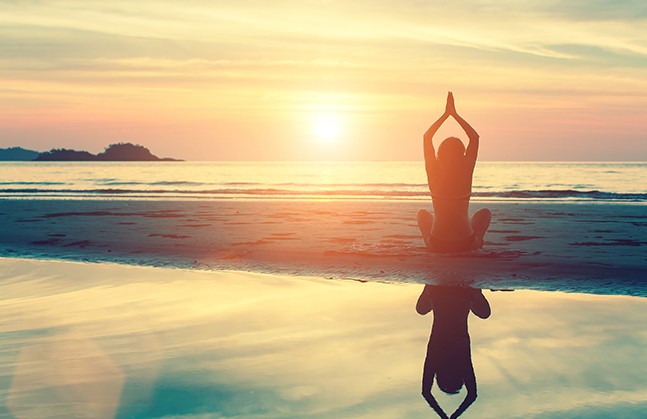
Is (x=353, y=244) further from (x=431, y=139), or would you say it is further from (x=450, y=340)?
(x=450, y=340)

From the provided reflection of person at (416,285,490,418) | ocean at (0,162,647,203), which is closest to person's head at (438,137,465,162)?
reflection of person at (416,285,490,418)

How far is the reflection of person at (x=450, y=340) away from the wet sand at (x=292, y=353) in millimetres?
100

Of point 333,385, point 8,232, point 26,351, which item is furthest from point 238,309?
point 8,232

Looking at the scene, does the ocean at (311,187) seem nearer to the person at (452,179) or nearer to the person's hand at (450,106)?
the person at (452,179)

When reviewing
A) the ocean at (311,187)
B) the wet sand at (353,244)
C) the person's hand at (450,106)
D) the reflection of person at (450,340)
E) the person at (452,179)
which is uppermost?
the person's hand at (450,106)

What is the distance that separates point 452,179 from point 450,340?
18.7ft

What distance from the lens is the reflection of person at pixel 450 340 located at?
536 centimetres

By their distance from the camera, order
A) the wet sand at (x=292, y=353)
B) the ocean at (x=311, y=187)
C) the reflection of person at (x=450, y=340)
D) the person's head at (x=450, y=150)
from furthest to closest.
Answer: the ocean at (x=311, y=187)
the person's head at (x=450, y=150)
the reflection of person at (x=450, y=340)
the wet sand at (x=292, y=353)

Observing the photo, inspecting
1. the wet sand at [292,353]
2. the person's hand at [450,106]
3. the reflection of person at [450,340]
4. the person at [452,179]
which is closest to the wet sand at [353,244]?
the person at [452,179]

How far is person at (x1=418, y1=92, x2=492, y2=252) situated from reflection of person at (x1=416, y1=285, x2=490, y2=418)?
244 cm

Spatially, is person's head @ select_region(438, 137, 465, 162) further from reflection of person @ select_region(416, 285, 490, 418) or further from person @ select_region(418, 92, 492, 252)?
reflection of person @ select_region(416, 285, 490, 418)

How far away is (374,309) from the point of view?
863 cm

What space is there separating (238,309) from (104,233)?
1114 cm

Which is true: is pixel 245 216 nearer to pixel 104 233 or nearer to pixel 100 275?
pixel 104 233
